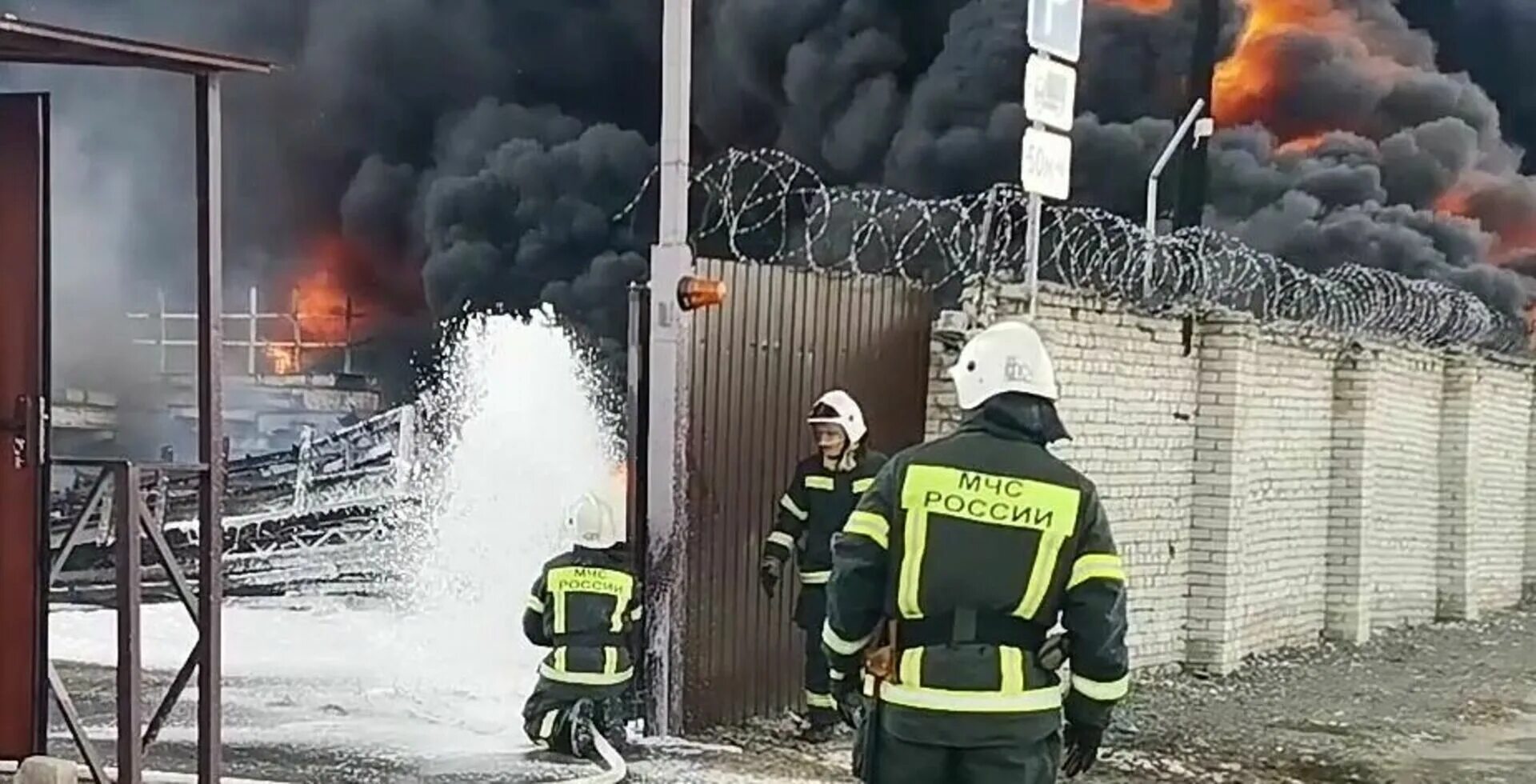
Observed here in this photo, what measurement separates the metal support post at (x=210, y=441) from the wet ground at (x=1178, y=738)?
1551 millimetres

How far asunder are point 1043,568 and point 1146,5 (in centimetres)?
1888

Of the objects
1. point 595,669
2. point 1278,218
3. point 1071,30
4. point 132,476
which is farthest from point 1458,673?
point 1278,218

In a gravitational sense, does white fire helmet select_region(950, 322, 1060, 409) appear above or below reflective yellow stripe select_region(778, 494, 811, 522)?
above

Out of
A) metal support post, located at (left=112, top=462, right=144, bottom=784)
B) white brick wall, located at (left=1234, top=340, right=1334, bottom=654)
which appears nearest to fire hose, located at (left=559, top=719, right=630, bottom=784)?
metal support post, located at (left=112, top=462, right=144, bottom=784)

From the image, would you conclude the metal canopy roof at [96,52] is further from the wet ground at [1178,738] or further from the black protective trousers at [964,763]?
the wet ground at [1178,738]

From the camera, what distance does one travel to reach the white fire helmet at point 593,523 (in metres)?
7.00

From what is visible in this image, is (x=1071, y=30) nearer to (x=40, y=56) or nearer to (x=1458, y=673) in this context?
(x=40, y=56)

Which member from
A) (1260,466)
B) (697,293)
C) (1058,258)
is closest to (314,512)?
(1058,258)

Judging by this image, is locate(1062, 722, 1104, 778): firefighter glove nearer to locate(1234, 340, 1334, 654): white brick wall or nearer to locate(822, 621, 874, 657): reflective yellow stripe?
locate(822, 621, 874, 657): reflective yellow stripe

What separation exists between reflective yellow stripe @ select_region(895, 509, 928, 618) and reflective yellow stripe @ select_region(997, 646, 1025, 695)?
8.5 inches

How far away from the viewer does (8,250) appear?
4.77 meters

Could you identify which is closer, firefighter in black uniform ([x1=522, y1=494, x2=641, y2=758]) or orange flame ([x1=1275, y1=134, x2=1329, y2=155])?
firefighter in black uniform ([x1=522, y1=494, x2=641, y2=758])

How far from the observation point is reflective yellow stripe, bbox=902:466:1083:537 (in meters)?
4.10

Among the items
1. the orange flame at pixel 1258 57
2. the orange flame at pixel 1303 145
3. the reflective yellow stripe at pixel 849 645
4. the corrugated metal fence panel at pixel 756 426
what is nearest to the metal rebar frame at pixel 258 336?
the corrugated metal fence panel at pixel 756 426
